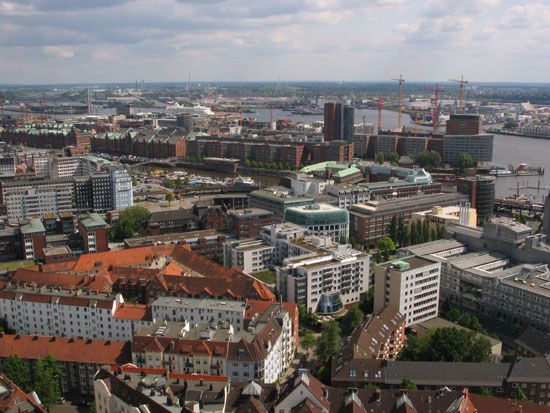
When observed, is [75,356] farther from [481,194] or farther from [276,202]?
[481,194]

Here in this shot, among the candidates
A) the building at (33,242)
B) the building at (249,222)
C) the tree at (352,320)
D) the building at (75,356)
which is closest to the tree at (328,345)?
the tree at (352,320)

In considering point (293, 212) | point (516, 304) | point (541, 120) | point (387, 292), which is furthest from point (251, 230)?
point (541, 120)

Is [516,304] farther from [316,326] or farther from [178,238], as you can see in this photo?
[178,238]

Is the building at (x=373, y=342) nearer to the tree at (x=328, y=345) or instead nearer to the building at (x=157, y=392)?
the tree at (x=328, y=345)

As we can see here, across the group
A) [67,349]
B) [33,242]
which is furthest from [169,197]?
[67,349]

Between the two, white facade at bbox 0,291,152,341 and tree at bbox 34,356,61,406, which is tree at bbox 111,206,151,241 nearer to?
white facade at bbox 0,291,152,341

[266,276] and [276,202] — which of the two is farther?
[276,202]

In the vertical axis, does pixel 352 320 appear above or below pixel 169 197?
below

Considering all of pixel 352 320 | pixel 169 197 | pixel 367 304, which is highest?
pixel 169 197
